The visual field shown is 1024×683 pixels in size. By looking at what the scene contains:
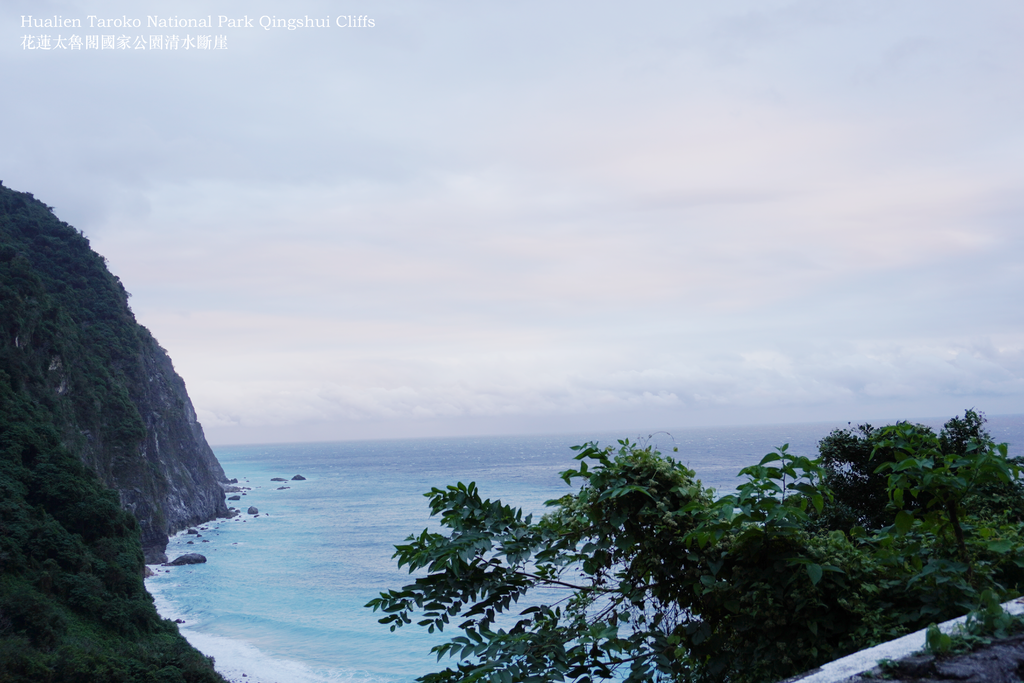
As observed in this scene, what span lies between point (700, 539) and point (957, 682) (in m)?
0.91

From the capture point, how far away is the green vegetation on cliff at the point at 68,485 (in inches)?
992

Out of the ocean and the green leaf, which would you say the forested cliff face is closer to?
the ocean

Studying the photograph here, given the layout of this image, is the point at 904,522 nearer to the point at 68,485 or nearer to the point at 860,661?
the point at 860,661

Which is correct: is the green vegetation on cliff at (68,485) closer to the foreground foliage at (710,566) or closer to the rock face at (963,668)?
the foreground foliage at (710,566)

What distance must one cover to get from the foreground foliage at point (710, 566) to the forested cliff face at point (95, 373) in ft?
147

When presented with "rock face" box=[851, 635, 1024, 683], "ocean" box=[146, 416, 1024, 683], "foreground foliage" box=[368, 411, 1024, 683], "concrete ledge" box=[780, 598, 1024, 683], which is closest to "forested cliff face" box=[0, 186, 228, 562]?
"ocean" box=[146, 416, 1024, 683]

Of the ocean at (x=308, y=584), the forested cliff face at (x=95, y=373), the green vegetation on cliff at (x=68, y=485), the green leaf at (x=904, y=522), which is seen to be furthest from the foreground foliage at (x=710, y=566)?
the forested cliff face at (x=95, y=373)

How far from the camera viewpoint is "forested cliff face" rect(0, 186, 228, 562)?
41062 millimetres

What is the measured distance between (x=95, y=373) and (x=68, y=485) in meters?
17.6

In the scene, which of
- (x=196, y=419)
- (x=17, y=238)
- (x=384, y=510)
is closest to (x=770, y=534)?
(x=17, y=238)

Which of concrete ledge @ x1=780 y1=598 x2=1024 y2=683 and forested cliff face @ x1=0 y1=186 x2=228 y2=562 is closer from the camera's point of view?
concrete ledge @ x1=780 y1=598 x2=1024 y2=683

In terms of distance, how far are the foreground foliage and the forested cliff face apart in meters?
44.8

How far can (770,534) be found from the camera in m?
2.52

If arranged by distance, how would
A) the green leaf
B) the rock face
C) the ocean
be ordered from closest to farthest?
the rock face → the green leaf → the ocean
